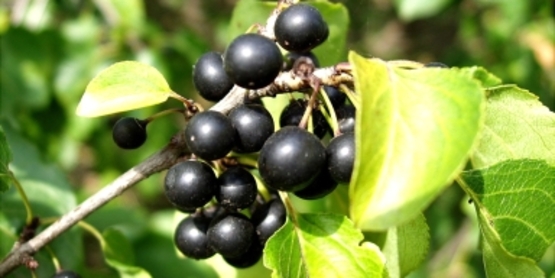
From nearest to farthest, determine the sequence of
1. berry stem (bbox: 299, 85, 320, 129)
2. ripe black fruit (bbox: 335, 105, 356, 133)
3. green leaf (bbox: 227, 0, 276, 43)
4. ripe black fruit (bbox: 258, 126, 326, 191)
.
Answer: ripe black fruit (bbox: 258, 126, 326, 191) < berry stem (bbox: 299, 85, 320, 129) < ripe black fruit (bbox: 335, 105, 356, 133) < green leaf (bbox: 227, 0, 276, 43)

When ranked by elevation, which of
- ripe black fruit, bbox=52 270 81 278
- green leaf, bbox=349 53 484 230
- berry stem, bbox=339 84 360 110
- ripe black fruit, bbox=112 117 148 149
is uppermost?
green leaf, bbox=349 53 484 230

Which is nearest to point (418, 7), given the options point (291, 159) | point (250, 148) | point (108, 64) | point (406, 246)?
point (108, 64)

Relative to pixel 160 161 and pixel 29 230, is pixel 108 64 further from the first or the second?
pixel 160 161

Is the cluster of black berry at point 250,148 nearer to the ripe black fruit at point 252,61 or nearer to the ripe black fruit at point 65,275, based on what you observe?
the ripe black fruit at point 252,61

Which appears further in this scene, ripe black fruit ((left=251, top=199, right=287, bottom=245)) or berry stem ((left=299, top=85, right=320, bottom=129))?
ripe black fruit ((left=251, top=199, right=287, bottom=245))

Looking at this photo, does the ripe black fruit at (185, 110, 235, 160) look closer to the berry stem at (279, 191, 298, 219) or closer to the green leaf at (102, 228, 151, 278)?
the berry stem at (279, 191, 298, 219)

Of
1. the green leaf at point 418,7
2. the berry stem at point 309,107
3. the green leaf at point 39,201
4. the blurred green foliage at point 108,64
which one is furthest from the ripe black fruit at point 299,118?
the green leaf at point 418,7

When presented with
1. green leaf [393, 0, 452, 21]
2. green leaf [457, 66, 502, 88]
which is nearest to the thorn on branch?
green leaf [457, 66, 502, 88]
